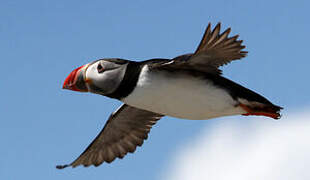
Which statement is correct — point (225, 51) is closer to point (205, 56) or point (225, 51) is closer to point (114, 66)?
point (205, 56)

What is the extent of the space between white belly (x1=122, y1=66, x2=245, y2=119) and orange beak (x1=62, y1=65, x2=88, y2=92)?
80 cm

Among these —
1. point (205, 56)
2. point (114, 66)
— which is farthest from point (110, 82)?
point (205, 56)

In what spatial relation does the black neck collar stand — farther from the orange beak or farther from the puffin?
the orange beak

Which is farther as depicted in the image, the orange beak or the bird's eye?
the orange beak

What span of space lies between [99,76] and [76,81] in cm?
38

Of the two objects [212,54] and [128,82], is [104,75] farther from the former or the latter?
[212,54]

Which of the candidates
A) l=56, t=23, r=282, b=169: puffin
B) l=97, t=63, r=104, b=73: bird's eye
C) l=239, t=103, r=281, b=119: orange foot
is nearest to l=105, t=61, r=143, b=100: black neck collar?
l=56, t=23, r=282, b=169: puffin

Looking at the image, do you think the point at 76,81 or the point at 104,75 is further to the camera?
the point at 76,81

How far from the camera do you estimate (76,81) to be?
671 centimetres

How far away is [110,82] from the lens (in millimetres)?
6414

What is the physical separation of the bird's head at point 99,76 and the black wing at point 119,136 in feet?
4.62

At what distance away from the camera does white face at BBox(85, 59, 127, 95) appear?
639 cm

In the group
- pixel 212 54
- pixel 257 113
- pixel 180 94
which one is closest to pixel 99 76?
pixel 180 94

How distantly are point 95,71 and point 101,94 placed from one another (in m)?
0.29
